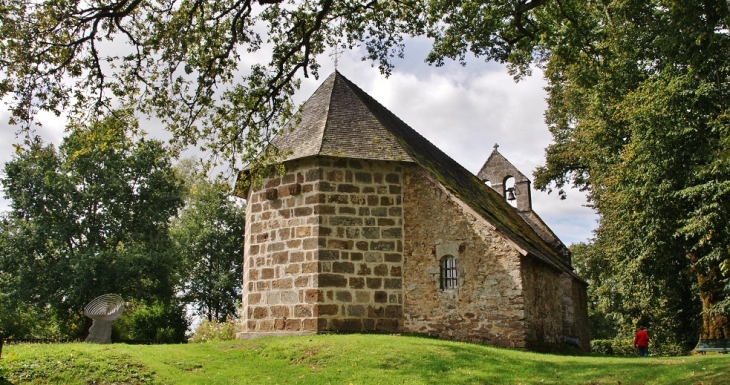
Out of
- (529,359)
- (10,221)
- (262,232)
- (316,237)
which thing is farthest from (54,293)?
(529,359)

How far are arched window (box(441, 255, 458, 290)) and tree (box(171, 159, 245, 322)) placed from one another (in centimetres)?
2710

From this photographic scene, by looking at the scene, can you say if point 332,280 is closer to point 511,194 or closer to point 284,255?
point 284,255

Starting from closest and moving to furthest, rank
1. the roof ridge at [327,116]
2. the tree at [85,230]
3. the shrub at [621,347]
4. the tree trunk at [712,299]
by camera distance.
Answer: the roof ridge at [327,116], the tree trunk at [712,299], the tree at [85,230], the shrub at [621,347]

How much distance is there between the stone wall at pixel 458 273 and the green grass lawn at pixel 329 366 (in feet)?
6.35

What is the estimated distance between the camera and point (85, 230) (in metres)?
32.5

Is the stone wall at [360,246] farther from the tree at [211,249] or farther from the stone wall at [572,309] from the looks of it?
the tree at [211,249]

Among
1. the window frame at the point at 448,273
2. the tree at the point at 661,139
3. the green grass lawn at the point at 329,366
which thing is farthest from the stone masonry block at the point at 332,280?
Answer: the tree at the point at 661,139

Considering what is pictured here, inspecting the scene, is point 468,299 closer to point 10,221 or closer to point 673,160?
point 673,160

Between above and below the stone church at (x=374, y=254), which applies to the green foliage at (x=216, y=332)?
below

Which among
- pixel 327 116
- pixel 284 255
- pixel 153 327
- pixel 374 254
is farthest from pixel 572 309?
pixel 153 327

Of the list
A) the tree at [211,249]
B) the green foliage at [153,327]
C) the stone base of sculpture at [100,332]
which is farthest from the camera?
the tree at [211,249]

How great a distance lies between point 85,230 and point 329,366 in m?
26.1

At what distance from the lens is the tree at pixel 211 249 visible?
40.8 meters

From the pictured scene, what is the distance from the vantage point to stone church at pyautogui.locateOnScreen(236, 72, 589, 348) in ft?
50.2
